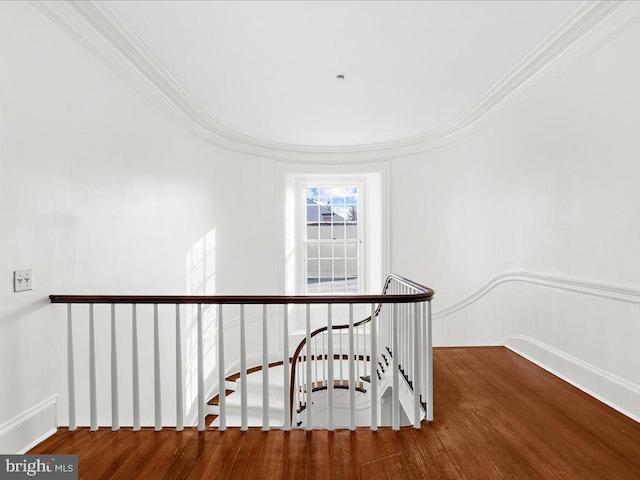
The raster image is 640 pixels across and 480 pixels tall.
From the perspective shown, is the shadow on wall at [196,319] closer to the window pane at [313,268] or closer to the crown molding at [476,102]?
the crown molding at [476,102]

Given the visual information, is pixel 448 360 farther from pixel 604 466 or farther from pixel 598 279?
pixel 604 466

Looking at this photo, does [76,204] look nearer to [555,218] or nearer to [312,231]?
[555,218]

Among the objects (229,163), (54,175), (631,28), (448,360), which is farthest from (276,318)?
(631,28)

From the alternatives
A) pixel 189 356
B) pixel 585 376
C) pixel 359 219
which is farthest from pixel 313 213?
pixel 585 376

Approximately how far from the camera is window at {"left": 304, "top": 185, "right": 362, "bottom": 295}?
657cm

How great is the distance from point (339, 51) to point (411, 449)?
280 cm

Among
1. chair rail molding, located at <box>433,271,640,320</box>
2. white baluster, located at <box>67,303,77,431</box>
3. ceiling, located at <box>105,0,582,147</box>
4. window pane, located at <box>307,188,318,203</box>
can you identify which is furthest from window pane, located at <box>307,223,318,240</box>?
white baluster, located at <box>67,303,77,431</box>

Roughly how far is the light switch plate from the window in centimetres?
462

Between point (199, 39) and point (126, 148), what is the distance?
1.04 meters

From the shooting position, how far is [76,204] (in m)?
2.56

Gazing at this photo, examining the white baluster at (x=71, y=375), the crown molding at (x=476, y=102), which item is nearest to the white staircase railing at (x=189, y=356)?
the white baluster at (x=71, y=375)

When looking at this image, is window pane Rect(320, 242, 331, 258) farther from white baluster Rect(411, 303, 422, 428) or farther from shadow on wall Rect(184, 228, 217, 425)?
white baluster Rect(411, 303, 422, 428)

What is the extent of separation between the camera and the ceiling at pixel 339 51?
8.38 ft

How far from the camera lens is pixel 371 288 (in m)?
6.41
